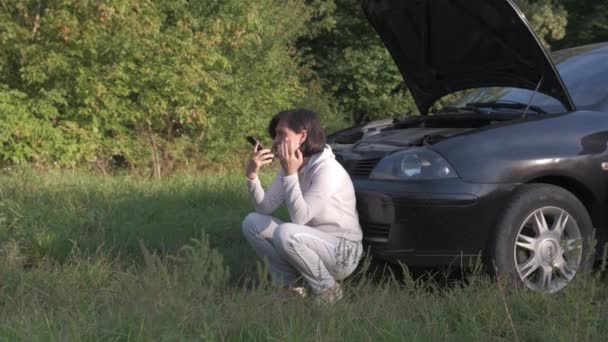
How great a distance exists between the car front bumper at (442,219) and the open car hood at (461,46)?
92cm

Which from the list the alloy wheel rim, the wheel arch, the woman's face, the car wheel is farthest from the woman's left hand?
the wheel arch

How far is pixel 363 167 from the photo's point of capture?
4742mm

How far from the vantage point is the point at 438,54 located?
564 centimetres

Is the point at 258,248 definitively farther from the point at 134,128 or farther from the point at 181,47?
the point at 134,128

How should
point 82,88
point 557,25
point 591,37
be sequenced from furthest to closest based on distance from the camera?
1. point 591,37
2. point 557,25
3. point 82,88

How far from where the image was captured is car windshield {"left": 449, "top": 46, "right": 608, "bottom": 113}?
486 centimetres

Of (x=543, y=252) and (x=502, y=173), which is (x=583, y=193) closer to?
(x=543, y=252)

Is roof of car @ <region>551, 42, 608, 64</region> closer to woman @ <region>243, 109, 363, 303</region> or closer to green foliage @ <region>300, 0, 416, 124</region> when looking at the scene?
woman @ <region>243, 109, 363, 303</region>

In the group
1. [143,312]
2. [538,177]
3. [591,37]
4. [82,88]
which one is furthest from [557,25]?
[143,312]

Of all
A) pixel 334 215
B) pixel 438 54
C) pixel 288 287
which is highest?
pixel 438 54

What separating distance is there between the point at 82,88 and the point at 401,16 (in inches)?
259

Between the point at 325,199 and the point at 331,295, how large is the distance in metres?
0.52

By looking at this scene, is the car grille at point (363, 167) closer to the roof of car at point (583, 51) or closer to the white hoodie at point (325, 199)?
the white hoodie at point (325, 199)

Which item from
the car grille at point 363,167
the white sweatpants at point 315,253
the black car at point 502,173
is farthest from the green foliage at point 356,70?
the white sweatpants at point 315,253
